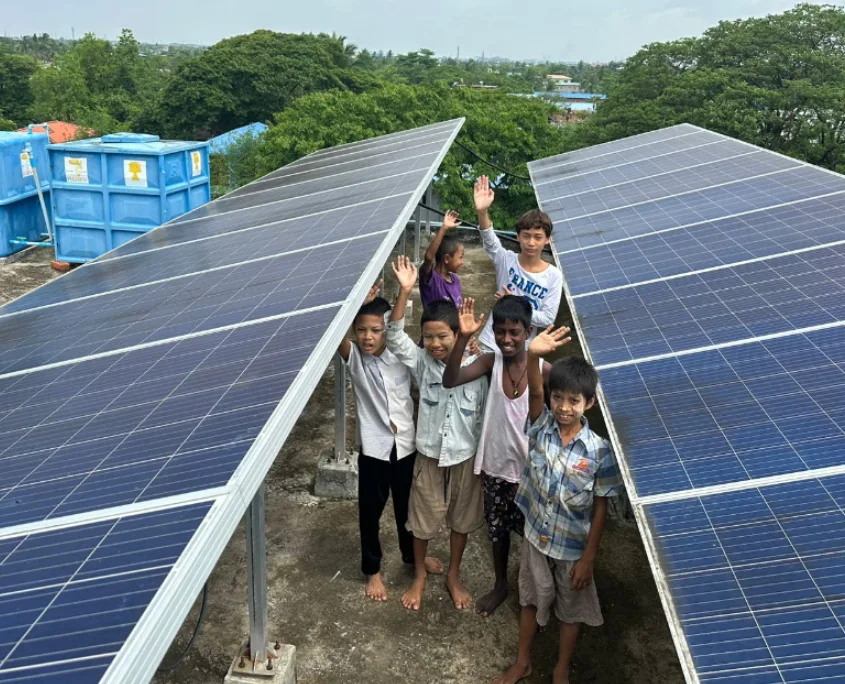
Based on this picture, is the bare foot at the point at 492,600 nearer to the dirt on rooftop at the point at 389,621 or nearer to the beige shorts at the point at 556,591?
the dirt on rooftop at the point at 389,621

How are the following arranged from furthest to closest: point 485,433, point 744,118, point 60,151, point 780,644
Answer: point 744,118 < point 60,151 < point 485,433 < point 780,644

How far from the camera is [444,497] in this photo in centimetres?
496

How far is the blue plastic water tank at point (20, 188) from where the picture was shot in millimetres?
13516

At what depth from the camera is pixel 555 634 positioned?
16.7 feet

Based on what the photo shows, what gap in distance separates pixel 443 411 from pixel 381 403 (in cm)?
46

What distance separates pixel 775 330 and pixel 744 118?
2731 centimetres

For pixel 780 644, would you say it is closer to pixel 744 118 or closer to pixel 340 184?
pixel 340 184

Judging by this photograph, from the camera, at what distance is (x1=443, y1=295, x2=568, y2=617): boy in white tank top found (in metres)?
4.34

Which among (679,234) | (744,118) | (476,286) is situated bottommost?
(476,286)

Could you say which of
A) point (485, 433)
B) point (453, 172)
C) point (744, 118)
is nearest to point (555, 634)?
point (485, 433)

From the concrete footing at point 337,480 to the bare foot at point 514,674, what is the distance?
2524 millimetres

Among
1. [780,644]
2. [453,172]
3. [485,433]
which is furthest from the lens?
[453,172]

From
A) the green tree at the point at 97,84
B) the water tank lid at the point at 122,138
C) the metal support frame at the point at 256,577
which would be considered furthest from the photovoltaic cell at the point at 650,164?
the green tree at the point at 97,84

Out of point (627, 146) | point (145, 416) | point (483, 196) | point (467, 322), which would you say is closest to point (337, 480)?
point (467, 322)
